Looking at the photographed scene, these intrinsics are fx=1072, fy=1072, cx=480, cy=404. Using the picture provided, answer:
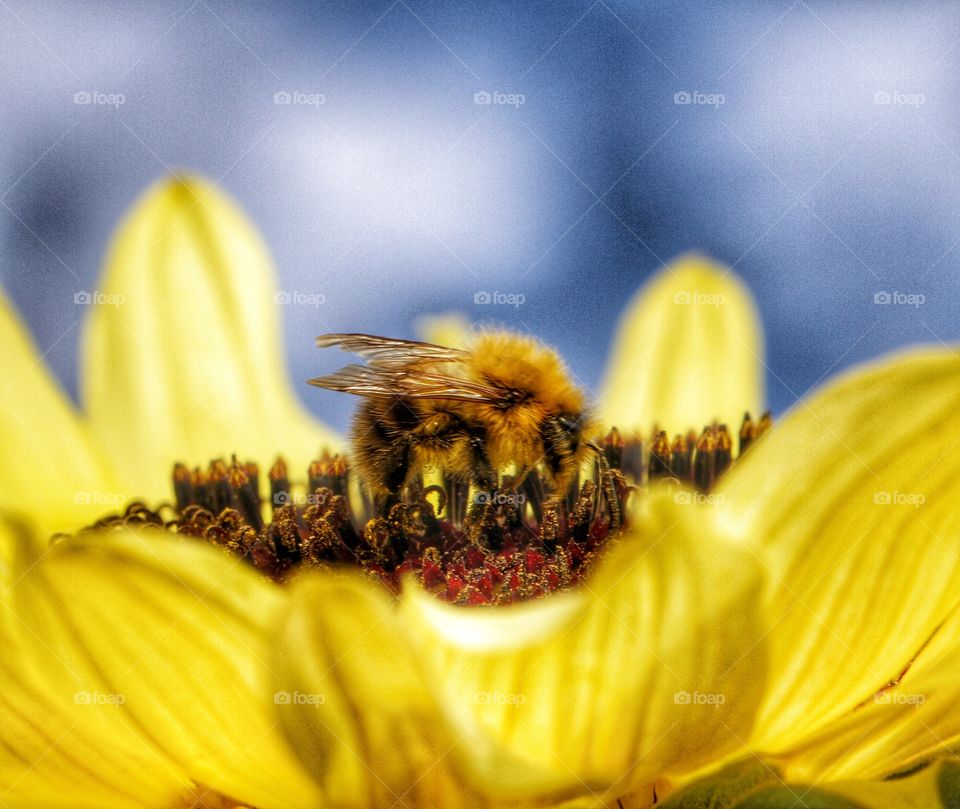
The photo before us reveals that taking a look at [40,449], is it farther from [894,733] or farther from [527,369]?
[894,733]

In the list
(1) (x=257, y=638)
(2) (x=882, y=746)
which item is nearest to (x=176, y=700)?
(1) (x=257, y=638)

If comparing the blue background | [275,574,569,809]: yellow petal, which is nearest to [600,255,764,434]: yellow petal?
the blue background

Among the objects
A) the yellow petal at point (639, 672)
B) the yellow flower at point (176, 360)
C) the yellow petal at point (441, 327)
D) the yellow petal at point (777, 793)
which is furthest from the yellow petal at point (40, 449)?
the yellow petal at point (777, 793)

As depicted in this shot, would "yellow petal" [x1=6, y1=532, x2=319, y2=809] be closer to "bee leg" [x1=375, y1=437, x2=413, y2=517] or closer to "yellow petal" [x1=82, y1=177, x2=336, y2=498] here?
"bee leg" [x1=375, y1=437, x2=413, y2=517]

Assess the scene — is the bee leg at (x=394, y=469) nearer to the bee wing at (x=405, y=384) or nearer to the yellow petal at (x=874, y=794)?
the bee wing at (x=405, y=384)

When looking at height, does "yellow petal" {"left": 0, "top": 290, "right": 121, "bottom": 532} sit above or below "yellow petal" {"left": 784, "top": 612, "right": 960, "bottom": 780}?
above

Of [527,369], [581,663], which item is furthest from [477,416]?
[581,663]

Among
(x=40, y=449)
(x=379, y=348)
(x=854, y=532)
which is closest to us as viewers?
(x=854, y=532)
